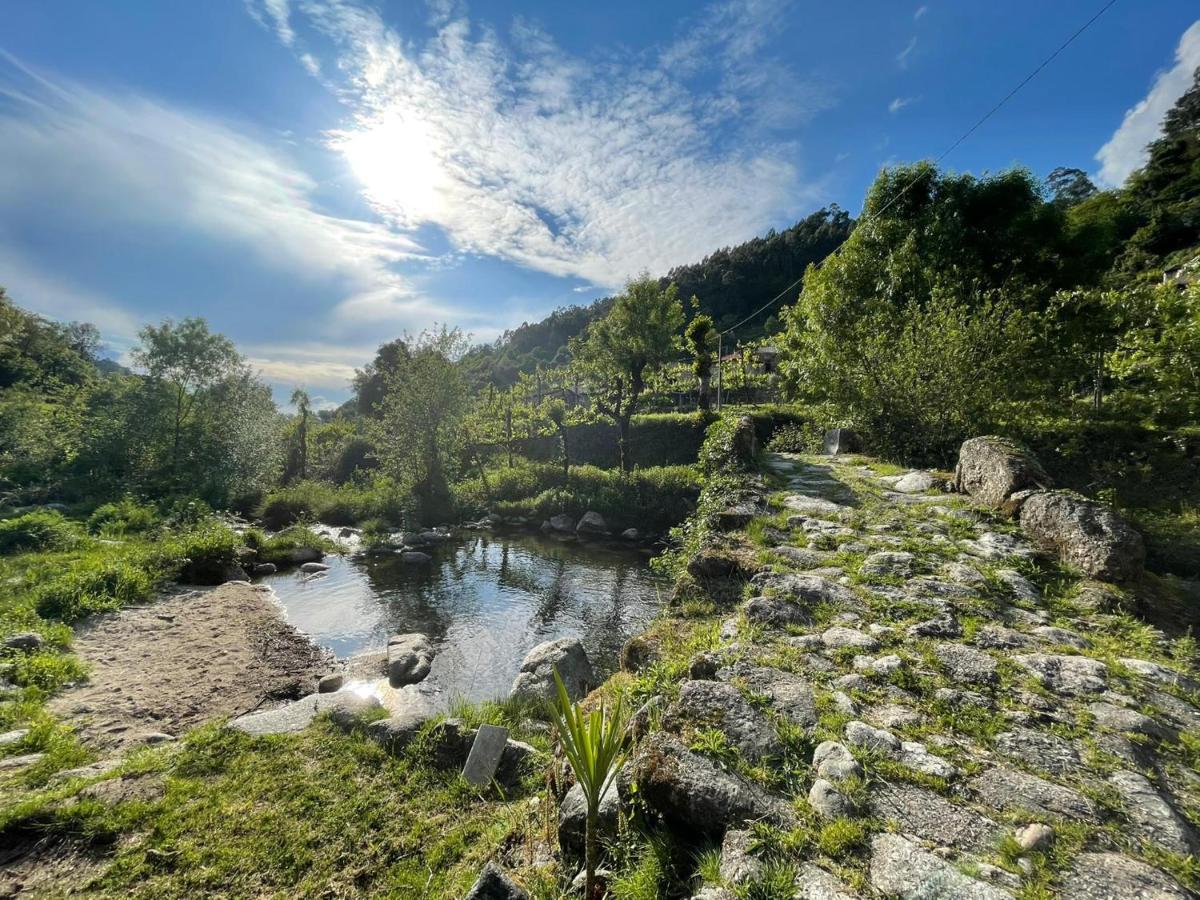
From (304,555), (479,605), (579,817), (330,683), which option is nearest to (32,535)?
(304,555)

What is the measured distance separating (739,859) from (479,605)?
998 cm

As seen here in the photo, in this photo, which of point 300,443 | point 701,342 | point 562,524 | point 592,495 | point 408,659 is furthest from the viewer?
point 300,443

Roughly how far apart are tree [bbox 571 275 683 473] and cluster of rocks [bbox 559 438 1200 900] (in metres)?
17.8

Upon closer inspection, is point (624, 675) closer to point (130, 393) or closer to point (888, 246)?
point (888, 246)

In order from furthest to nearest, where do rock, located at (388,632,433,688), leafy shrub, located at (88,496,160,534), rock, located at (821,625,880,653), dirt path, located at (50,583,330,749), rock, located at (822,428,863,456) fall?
leafy shrub, located at (88,496,160,534) < rock, located at (822,428,863,456) < rock, located at (388,632,433,688) < dirt path, located at (50,583,330,749) < rock, located at (821,625,880,653)

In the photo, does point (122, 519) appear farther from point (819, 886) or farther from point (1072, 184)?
point (1072, 184)

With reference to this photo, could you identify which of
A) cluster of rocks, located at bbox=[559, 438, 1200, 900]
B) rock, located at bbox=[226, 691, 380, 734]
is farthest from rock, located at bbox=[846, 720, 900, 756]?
rock, located at bbox=[226, 691, 380, 734]

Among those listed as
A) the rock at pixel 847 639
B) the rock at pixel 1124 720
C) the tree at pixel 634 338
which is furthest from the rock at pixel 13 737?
the tree at pixel 634 338

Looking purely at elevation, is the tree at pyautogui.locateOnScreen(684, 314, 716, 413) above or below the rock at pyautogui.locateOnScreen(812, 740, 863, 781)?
above

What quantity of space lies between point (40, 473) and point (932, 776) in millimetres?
27231

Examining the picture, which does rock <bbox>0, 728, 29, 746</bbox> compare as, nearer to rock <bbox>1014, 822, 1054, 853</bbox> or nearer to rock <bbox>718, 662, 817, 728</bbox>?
rock <bbox>718, 662, 817, 728</bbox>

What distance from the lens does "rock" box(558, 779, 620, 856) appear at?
8.49ft

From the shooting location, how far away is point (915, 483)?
7.18 meters

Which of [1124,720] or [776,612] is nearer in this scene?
[1124,720]
